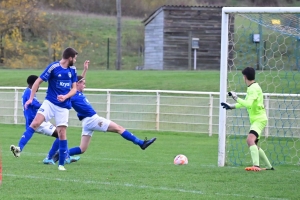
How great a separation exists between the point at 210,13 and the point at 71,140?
1033 inches

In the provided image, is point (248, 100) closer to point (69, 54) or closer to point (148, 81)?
point (69, 54)

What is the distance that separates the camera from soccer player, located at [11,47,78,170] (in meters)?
11.5

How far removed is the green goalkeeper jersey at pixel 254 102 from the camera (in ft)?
37.0

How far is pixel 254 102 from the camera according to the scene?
11.5m

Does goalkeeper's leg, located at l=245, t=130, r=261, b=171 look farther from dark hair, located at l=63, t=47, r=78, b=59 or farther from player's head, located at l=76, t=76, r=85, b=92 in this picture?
dark hair, located at l=63, t=47, r=78, b=59

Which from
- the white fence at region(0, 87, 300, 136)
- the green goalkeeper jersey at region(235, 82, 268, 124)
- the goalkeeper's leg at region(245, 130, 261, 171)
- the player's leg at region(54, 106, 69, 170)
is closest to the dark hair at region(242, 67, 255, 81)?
the green goalkeeper jersey at region(235, 82, 268, 124)

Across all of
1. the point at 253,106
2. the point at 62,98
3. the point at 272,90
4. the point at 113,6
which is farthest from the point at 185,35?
the point at 62,98

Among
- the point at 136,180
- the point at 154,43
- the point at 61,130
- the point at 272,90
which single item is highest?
the point at 154,43

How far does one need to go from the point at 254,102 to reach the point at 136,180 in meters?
2.57

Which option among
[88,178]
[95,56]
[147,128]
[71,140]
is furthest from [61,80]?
[95,56]

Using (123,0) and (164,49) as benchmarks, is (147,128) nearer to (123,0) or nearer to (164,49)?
(164,49)

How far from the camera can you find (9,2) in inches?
1758

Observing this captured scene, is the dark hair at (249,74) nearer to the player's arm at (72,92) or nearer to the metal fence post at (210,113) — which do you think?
the player's arm at (72,92)

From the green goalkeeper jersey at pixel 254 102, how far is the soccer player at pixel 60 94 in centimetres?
284
